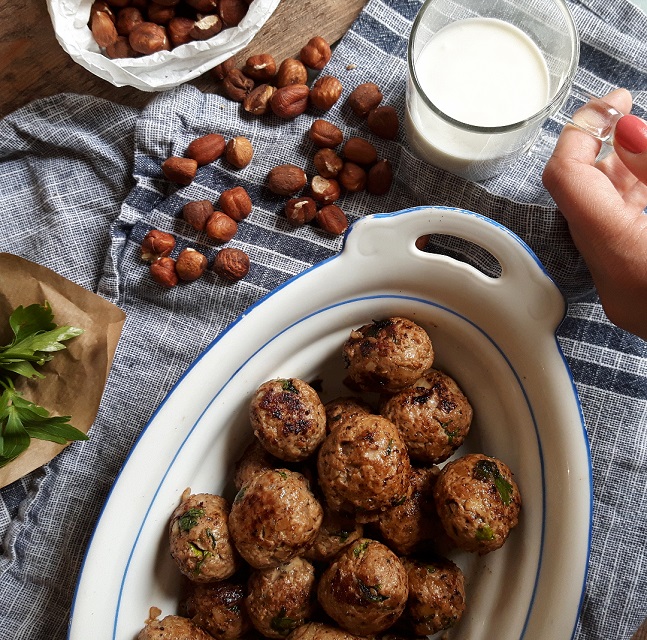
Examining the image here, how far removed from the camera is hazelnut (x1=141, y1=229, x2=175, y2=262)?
1883 mm

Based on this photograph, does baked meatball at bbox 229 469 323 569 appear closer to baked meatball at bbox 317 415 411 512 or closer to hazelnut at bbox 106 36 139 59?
baked meatball at bbox 317 415 411 512

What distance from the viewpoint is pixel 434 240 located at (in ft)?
6.08

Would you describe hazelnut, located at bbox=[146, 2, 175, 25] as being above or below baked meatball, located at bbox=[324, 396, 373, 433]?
above

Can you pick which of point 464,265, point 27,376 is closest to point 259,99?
point 464,265

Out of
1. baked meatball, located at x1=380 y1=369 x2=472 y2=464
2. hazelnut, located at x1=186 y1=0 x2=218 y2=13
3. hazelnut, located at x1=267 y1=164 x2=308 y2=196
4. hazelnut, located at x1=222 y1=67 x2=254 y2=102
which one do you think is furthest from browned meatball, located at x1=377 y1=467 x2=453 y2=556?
hazelnut, located at x1=186 y1=0 x2=218 y2=13

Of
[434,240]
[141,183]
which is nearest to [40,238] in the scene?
[141,183]

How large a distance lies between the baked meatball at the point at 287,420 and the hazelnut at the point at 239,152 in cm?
68

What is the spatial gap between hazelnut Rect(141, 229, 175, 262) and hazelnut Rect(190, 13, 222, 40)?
1.81ft

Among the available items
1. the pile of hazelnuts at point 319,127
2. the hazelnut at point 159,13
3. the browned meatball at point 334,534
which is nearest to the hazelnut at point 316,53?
the pile of hazelnuts at point 319,127

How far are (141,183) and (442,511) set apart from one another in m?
1.20

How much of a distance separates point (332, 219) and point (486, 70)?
1.76ft

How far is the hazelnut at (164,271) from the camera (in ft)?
6.15

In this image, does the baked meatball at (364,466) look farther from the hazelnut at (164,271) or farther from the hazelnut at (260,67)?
Result: the hazelnut at (260,67)

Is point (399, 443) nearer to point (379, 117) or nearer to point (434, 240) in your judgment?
point (434, 240)
